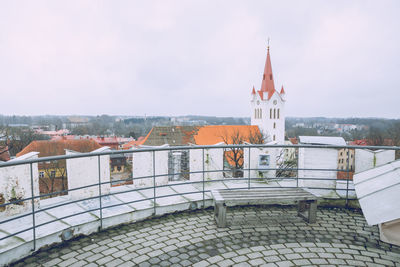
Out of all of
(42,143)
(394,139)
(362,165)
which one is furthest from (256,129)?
(362,165)

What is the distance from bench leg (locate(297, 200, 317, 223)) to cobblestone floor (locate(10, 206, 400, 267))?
0.36 ft

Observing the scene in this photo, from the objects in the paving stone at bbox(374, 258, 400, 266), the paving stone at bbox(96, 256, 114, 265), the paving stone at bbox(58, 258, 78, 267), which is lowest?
the paving stone at bbox(374, 258, 400, 266)

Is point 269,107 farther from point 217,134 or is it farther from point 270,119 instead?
point 217,134

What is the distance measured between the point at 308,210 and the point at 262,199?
88 centimetres

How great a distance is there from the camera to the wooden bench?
171 inches

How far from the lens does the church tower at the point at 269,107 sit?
57.5 m

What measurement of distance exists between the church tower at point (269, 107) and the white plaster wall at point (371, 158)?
51573 mm

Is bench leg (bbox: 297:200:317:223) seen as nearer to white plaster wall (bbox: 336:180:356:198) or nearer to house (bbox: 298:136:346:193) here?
house (bbox: 298:136:346:193)

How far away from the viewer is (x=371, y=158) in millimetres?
5551

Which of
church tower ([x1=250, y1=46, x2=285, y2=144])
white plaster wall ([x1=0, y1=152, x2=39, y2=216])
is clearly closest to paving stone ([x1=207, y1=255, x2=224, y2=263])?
white plaster wall ([x1=0, y1=152, x2=39, y2=216])

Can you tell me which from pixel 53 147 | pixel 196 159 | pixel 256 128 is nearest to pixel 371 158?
pixel 196 159

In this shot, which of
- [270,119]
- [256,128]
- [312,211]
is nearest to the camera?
[312,211]

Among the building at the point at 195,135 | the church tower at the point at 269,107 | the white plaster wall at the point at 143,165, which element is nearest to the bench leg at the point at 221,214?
the white plaster wall at the point at 143,165

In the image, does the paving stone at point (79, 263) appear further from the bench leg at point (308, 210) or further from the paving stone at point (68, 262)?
the bench leg at point (308, 210)
